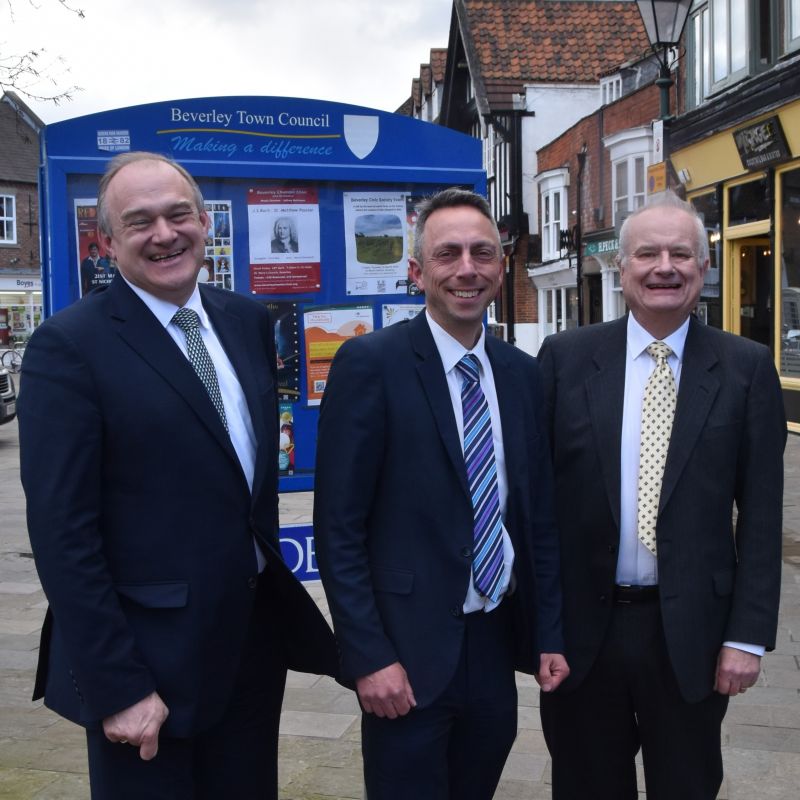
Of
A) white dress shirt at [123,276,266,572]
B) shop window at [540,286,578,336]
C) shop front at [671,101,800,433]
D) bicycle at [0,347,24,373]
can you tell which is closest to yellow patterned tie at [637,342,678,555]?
white dress shirt at [123,276,266,572]

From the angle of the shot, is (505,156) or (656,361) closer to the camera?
(656,361)

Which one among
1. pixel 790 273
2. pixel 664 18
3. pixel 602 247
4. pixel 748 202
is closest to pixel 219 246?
pixel 664 18

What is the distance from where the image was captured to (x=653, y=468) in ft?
8.48

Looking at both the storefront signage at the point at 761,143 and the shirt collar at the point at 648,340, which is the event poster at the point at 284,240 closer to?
the shirt collar at the point at 648,340

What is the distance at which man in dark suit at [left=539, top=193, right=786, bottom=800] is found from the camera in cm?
255

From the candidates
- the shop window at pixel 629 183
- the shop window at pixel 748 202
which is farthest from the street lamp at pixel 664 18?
the shop window at pixel 629 183

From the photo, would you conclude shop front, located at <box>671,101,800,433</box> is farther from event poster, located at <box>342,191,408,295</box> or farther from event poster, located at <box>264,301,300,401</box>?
event poster, located at <box>264,301,300,401</box>

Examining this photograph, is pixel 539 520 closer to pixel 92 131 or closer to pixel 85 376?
pixel 85 376

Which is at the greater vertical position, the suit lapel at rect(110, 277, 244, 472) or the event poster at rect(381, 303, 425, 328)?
the event poster at rect(381, 303, 425, 328)

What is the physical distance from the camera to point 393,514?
238 centimetres

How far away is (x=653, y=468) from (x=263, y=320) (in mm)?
1145

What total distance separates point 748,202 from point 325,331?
1170 centimetres

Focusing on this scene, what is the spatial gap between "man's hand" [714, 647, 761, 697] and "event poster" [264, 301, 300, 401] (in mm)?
2051

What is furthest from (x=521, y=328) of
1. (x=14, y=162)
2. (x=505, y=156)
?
(x=14, y=162)
